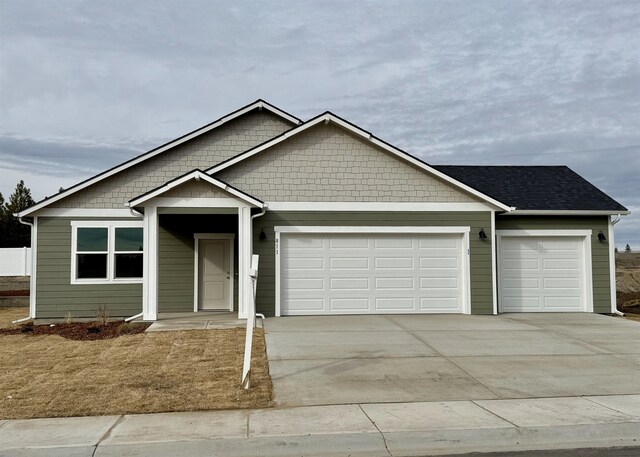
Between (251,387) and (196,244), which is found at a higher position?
(196,244)

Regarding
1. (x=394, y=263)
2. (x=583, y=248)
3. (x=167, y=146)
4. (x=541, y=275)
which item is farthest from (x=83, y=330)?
(x=583, y=248)

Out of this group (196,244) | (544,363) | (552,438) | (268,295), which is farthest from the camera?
(196,244)

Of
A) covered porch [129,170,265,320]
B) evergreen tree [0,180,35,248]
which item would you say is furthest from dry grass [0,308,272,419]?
evergreen tree [0,180,35,248]

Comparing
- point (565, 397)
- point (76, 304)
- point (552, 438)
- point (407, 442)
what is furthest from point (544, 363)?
point (76, 304)

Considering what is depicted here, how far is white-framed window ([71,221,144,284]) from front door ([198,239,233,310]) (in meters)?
1.81

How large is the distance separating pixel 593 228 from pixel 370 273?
699 cm

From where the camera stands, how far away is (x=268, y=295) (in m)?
14.9

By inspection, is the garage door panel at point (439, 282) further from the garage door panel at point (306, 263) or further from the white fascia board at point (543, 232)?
the garage door panel at point (306, 263)

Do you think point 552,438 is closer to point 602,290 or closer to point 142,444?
point 142,444

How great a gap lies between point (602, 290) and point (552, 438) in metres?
12.0

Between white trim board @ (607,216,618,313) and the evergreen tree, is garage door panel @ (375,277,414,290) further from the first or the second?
the evergreen tree

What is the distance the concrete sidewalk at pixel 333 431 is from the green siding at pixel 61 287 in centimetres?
963

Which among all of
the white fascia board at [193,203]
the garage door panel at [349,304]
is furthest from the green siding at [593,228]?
the white fascia board at [193,203]

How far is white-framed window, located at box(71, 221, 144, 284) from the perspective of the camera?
51.6 ft
